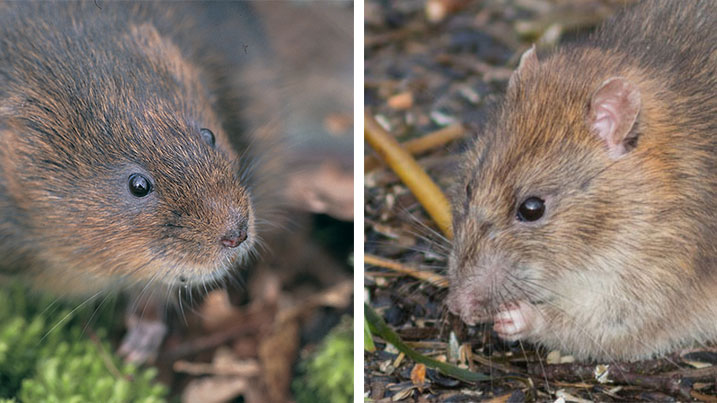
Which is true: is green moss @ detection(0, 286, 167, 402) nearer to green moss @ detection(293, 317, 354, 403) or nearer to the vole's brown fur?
the vole's brown fur

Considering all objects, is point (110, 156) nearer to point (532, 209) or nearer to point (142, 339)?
point (142, 339)

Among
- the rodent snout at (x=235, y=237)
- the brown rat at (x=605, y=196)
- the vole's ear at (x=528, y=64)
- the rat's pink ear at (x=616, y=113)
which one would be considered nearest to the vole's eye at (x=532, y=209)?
the brown rat at (x=605, y=196)

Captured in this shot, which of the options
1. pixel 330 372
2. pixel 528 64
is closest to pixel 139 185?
pixel 330 372

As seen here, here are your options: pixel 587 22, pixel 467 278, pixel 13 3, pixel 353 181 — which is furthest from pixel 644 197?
pixel 13 3

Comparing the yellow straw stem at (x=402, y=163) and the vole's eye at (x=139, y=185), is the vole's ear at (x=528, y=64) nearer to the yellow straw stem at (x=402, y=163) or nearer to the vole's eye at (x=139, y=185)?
the yellow straw stem at (x=402, y=163)

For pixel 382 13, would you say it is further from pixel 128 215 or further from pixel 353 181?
pixel 128 215

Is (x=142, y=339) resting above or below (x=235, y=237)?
below

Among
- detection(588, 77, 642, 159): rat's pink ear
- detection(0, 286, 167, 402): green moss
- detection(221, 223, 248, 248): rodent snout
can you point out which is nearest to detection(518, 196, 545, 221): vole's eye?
detection(588, 77, 642, 159): rat's pink ear
